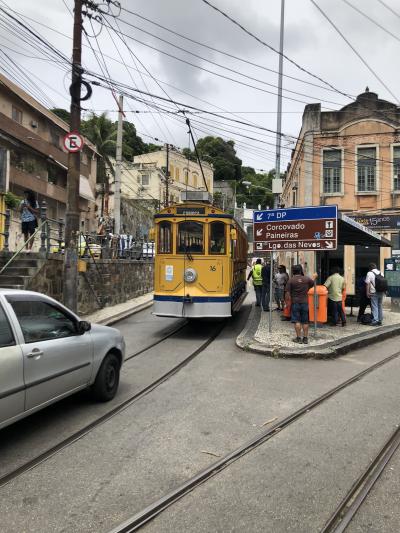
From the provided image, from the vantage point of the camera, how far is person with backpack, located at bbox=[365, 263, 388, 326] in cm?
1235

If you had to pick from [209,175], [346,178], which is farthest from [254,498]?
[209,175]

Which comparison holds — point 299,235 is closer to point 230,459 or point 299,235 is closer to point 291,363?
point 291,363

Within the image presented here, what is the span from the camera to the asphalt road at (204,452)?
3291mm

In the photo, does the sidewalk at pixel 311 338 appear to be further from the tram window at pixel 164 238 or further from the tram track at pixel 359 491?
the tram track at pixel 359 491

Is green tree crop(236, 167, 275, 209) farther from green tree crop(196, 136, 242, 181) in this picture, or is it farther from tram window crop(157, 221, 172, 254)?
tram window crop(157, 221, 172, 254)

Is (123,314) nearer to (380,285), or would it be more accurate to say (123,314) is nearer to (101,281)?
(101,281)

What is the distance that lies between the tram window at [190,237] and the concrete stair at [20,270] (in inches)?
140

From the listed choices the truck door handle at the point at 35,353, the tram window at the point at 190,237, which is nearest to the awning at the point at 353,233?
the tram window at the point at 190,237

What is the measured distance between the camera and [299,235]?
10375 millimetres

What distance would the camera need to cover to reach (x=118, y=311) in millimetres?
14930

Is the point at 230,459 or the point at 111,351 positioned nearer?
the point at 230,459

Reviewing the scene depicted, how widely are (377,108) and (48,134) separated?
871 inches

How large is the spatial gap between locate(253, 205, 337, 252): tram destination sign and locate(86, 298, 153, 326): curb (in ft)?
16.5

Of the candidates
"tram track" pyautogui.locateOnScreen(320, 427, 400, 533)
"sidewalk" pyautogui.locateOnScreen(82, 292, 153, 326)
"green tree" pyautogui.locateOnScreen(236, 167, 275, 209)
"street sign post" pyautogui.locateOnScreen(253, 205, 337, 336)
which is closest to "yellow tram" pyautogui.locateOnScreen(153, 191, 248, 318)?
"street sign post" pyautogui.locateOnScreen(253, 205, 337, 336)
